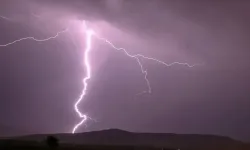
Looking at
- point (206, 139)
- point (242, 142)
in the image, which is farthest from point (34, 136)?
point (242, 142)

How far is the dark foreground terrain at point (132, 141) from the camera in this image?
1045 cm

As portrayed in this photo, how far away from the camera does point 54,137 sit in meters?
9.40

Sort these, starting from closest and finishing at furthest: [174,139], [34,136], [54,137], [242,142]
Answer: [54,137] → [34,136] → [242,142] → [174,139]

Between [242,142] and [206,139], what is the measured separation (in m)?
1.11

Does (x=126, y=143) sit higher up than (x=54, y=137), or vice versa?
(x=126, y=143)

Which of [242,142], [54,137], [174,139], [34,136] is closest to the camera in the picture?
[54,137]

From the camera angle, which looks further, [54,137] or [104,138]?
[104,138]

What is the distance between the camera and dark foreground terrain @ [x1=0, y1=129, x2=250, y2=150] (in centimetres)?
1045

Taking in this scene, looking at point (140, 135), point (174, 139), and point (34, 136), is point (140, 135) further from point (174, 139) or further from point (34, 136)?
point (34, 136)

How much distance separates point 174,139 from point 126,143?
1.76m

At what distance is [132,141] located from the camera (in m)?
12.6

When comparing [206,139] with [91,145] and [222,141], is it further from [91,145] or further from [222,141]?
[91,145]

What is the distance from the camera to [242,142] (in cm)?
1133

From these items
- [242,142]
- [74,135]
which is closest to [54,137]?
[74,135]
